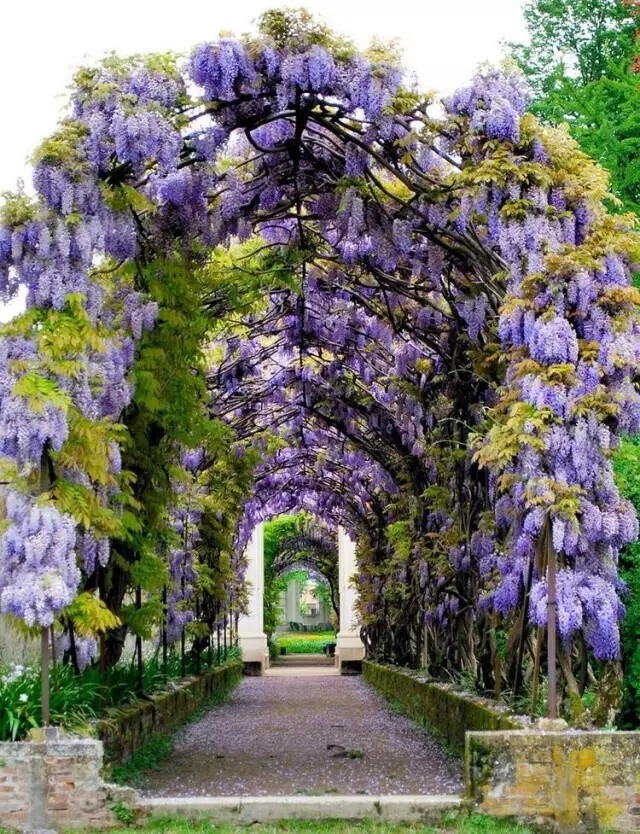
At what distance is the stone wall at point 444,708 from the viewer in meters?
7.39

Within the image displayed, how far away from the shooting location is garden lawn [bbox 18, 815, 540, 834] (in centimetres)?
548

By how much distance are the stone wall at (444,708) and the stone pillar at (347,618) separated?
27.1 feet

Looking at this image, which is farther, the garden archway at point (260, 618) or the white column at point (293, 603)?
the white column at point (293, 603)

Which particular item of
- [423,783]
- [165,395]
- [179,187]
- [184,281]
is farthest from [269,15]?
[423,783]

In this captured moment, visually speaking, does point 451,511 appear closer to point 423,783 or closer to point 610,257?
point 423,783

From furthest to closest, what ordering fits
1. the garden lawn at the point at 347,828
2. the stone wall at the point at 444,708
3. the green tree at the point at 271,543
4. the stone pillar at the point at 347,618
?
the green tree at the point at 271,543 < the stone pillar at the point at 347,618 < the stone wall at the point at 444,708 < the garden lawn at the point at 347,828

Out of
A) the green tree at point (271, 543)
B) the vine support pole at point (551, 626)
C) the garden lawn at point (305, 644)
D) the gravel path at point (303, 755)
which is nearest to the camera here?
the vine support pole at point (551, 626)

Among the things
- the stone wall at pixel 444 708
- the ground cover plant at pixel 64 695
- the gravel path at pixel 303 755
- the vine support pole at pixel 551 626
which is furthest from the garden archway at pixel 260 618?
the vine support pole at pixel 551 626

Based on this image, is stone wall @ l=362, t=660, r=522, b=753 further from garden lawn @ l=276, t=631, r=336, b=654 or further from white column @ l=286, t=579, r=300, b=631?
white column @ l=286, t=579, r=300, b=631

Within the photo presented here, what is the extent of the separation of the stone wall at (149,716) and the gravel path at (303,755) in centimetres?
22

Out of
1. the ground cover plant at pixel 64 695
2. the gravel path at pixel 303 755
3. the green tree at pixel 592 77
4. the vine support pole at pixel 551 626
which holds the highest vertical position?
the green tree at pixel 592 77

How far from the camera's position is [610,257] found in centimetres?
662

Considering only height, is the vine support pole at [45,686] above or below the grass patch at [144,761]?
above

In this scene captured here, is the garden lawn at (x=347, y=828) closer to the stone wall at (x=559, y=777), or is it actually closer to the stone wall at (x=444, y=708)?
the stone wall at (x=559, y=777)
